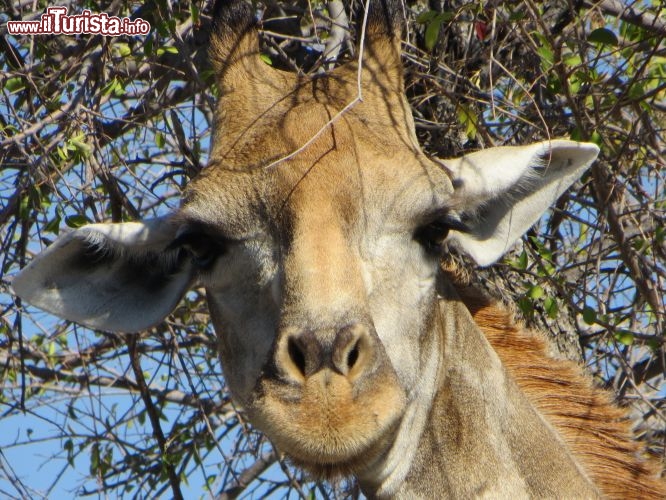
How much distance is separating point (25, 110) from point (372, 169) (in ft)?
7.35

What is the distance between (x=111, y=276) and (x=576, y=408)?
6.95 feet

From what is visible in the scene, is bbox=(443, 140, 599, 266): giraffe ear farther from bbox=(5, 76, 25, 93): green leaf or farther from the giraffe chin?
bbox=(5, 76, 25, 93): green leaf

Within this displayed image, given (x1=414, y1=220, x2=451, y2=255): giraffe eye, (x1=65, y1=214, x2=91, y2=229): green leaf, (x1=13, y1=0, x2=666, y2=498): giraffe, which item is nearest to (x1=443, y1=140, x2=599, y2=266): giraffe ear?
(x1=13, y1=0, x2=666, y2=498): giraffe

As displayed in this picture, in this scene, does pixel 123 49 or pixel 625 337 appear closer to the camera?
pixel 625 337

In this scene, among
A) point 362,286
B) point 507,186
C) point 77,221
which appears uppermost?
point 77,221

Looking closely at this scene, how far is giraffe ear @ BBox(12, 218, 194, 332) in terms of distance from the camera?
176 inches

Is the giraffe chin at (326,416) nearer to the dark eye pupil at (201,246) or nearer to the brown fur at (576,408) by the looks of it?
the dark eye pupil at (201,246)

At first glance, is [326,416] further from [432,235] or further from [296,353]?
[432,235]

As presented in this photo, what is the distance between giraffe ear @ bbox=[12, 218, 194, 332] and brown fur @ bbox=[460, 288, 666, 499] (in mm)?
1375

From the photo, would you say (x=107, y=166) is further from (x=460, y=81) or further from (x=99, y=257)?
(x=460, y=81)

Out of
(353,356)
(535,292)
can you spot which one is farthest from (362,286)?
(535,292)

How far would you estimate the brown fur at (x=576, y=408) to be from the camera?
180 inches

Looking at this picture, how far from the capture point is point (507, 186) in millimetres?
4348

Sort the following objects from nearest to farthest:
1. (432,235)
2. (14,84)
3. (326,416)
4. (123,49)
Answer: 1. (326,416)
2. (432,235)
3. (14,84)
4. (123,49)
